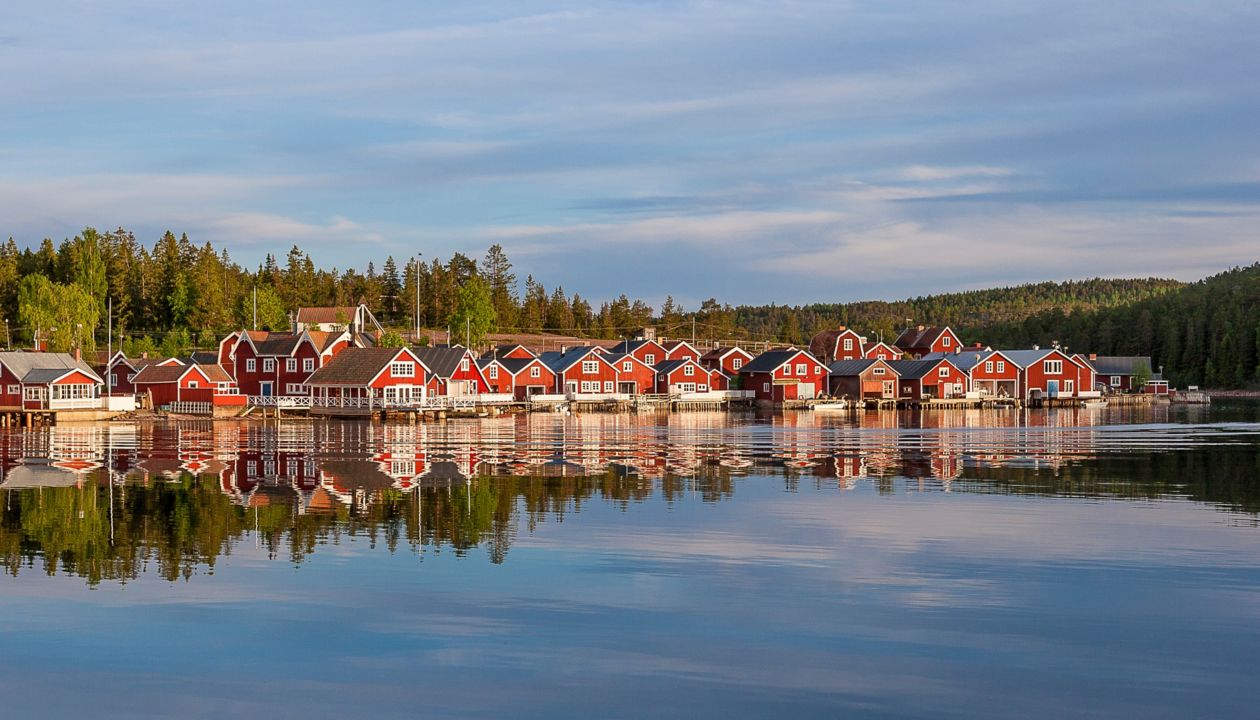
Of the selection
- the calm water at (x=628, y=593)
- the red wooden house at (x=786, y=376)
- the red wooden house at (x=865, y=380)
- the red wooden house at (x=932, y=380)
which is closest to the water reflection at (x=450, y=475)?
the calm water at (x=628, y=593)

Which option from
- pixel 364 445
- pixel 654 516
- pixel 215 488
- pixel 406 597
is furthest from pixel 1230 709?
pixel 364 445

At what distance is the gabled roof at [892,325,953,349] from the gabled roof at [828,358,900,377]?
944 inches

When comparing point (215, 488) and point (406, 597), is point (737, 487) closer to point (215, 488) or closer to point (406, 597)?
point (215, 488)

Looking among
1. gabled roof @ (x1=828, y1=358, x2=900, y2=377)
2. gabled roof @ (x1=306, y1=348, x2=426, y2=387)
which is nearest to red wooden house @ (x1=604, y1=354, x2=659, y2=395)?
gabled roof @ (x1=828, y1=358, x2=900, y2=377)

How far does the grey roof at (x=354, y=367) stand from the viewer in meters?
73.1

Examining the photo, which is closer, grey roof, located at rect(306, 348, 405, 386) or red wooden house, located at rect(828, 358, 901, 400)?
grey roof, located at rect(306, 348, 405, 386)

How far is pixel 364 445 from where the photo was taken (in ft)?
151

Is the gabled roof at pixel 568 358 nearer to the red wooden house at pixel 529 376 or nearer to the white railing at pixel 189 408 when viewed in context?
the red wooden house at pixel 529 376

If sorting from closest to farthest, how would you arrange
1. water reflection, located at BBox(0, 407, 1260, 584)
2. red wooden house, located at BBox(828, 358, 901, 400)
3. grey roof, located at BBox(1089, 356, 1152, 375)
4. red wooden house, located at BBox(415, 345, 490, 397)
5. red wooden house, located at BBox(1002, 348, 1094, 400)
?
water reflection, located at BBox(0, 407, 1260, 584), red wooden house, located at BBox(415, 345, 490, 397), red wooden house, located at BBox(828, 358, 901, 400), red wooden house, located at BBox(1002, 348, 1094, 400), grey roof, located at BBox(1089, 356, 1152, 375)

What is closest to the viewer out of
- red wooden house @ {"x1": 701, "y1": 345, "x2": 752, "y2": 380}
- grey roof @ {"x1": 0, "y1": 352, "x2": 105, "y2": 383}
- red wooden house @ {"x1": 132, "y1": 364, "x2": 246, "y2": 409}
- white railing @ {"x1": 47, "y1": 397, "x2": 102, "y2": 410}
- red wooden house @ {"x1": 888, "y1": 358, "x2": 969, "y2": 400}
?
white railing @ {"x1": 47, "y1": 397, "x2": 102, "y2": 410}

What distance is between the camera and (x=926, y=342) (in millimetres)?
123188

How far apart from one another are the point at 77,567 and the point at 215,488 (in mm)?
10750

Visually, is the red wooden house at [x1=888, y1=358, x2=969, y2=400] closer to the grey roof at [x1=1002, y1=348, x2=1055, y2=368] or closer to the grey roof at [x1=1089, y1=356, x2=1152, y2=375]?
the grey roof at [x1=1002, y1=348, x2=1055, y2=368]

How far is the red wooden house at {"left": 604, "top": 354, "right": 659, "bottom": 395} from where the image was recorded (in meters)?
92.7
